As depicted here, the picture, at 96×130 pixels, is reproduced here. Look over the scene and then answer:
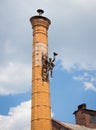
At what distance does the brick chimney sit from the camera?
135 feet

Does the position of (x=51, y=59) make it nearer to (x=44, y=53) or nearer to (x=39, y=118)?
(x=44, y=53)

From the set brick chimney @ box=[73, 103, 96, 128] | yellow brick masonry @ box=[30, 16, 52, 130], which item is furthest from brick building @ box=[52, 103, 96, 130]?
yellow brick masonry @ box=[30, 16, 52, 130]

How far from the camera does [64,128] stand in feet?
114

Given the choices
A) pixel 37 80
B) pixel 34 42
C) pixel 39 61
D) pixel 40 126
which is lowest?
pixel 40 126

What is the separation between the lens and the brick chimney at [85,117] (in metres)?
41.1

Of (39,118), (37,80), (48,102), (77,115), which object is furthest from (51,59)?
(77,115)

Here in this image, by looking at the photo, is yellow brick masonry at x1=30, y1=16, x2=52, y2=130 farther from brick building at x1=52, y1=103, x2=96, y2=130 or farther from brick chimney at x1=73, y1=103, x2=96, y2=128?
brick chimney at x1=73, y1=103, x2=96, y2=128

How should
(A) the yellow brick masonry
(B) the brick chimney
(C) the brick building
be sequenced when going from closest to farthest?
(A) the yellow brick masonry
(C) the brick building
(B) the brick chimney

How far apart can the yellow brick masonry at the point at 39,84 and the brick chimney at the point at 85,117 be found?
2195 centimetres

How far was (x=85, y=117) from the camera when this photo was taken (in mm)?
41188

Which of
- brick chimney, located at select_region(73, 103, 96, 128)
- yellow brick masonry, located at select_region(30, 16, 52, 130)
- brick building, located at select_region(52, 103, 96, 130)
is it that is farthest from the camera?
brick chimney, located at select_region(73, 103, 96, 128)

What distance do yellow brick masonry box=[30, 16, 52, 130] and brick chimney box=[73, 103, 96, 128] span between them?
21952mm

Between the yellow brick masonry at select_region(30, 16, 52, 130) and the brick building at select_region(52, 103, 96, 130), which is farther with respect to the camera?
the brick building at select_region(52, 103, 96, 130)

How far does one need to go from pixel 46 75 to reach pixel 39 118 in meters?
3.33
